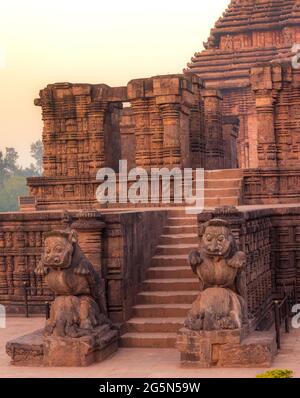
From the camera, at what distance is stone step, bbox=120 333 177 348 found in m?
10.7

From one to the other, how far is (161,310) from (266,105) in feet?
31.5

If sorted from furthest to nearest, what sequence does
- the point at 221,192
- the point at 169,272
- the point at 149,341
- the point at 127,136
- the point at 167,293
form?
the point at 127,136 < the point at 221,192 < the point at 169,272 < the point at 167,293 < the point at 149,341

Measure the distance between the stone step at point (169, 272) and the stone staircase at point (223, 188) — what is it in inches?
160

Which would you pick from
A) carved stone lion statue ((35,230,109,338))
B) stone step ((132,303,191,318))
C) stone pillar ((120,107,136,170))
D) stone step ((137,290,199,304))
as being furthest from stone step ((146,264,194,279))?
stone pillar ((120,107,136,170))

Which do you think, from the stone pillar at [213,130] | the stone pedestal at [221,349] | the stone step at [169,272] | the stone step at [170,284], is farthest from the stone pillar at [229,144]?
the stone pedestal at [221,349]

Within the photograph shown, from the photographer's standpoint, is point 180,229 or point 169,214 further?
point 169,214

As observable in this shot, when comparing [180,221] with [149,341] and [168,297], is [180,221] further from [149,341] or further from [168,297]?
[149,341]

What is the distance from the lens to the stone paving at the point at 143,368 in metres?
9.09

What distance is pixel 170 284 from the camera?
38.7 ft

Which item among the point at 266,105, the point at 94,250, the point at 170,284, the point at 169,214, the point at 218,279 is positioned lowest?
the point at 170,284

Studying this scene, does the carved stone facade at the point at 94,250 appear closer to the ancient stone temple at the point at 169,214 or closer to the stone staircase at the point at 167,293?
the ancient stone temple at the point at 169,214

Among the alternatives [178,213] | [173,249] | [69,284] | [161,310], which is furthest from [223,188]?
[69,284]

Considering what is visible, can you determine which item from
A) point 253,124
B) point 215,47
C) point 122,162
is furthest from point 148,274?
point 215,47

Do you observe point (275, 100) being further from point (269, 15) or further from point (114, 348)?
point (269, 15)
